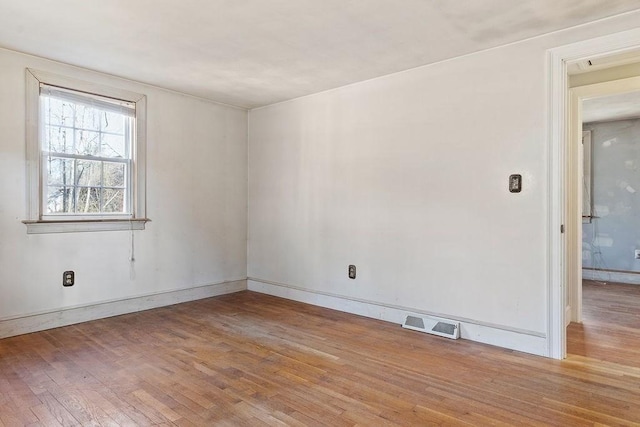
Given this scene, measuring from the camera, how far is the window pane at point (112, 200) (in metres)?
3.83

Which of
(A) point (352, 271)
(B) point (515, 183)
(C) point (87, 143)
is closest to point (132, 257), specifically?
(C) point (87, 143)

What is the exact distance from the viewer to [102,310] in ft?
12.3

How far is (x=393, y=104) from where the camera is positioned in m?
3.67

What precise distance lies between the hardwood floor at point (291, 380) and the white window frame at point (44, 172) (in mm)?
954

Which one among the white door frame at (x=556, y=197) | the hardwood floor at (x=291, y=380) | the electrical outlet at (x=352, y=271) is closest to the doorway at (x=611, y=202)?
the white door frame at (x=556, y=197)

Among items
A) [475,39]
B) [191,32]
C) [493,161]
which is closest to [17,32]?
[191,32]

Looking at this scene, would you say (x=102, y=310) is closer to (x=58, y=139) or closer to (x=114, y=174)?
(x=114, y=174)

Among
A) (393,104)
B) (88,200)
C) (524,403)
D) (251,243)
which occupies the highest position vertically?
(393,104)

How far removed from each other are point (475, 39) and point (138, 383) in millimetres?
3368

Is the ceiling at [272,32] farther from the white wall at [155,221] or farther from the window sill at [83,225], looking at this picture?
the window sill at [83,225]

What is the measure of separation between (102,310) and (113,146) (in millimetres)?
1652

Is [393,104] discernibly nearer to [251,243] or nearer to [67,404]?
[251,243]

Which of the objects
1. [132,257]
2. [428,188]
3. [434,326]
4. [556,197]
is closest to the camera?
[556,197]

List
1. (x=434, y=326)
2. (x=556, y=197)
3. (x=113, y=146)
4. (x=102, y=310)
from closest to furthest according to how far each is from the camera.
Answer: (x=556, y=197) < (x=434, y=326) < (x=102, y=310) < (x=113, y=146)
